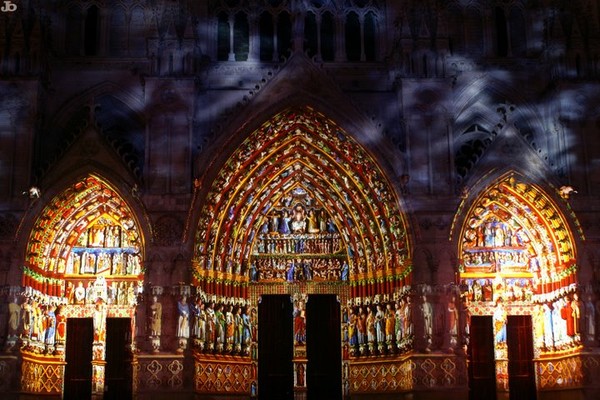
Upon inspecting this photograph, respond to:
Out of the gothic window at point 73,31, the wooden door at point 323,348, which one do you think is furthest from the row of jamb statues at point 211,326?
the gothic window at point 73,31

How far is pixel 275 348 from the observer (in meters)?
23.8

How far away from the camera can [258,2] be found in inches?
965

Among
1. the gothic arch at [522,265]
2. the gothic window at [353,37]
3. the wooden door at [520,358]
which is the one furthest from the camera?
the gothic window at [353,37]

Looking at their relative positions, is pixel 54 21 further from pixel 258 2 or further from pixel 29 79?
pixel 258 2

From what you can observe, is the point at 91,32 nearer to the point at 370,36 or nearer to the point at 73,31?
the point at 73,31

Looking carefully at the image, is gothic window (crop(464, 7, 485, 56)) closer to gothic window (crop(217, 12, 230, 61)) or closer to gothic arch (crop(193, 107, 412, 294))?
gothic arch (crop(193, 107, 412, 294))

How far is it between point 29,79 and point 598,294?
14977 mm

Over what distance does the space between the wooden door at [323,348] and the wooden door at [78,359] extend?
19.0 feet

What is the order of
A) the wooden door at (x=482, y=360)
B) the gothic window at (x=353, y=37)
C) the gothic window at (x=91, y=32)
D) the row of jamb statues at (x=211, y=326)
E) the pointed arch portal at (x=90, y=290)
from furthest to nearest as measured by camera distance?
1. the gothic window at (x=353, y=37)
2. the gothic window at (x=91, y=32)
3. the wooden door at (x=482, y=360)
4. the pointed arch portal at (x=90, y=290)
5. the row of jamb statues at (x=211, y=326)

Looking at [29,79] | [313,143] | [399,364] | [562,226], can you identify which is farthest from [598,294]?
[29,79]

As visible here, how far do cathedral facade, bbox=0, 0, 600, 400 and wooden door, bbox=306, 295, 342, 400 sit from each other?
2.4 inches

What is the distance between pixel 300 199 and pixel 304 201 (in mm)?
126

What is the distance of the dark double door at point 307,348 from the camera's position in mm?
23500

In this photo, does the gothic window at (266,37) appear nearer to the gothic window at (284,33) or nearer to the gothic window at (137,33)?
the gothic window at (284,33)
